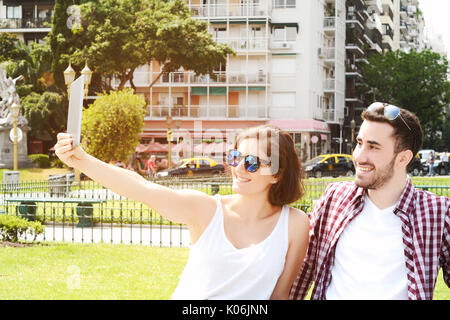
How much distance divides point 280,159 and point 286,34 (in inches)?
1646

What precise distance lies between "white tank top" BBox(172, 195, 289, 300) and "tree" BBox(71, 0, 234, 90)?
1263 inches

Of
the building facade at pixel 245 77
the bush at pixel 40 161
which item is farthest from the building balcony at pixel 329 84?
the bush at pixel 40 161

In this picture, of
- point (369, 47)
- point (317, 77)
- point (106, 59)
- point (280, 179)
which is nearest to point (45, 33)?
point (106, 59)

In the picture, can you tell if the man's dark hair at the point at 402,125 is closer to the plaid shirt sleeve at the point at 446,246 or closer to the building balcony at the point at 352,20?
the plaid shirt sleeve at the point at 446,246

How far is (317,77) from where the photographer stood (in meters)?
→ 44.8

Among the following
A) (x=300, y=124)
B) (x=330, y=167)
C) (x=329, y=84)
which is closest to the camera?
(x=330, y=167)

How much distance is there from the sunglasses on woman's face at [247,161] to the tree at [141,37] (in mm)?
31896

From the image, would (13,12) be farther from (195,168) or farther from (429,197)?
(429,197)

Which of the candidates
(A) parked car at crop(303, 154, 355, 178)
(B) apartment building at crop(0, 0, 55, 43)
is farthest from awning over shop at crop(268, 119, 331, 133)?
(B) apartment building at crop(0, 0, 55, 43)

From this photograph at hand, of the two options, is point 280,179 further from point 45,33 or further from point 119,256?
point 45,33

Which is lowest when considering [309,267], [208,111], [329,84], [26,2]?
[309,267]

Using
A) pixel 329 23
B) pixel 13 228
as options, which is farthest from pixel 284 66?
pixel 13 228

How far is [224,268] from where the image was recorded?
2.59m

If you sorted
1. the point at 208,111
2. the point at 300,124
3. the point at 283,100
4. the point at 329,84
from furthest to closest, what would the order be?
the point at 329,84 → the point at 208,111 → the point at 283,100 → the point at 300,124
